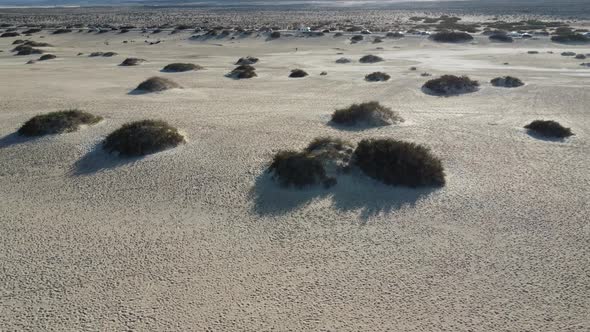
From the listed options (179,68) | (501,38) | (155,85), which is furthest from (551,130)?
(501,38)

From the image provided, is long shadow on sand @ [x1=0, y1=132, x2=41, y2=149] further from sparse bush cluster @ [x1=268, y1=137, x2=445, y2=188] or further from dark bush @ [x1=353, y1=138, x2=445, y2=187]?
dark bush @ [x1=353, y1=138, x2=445, y2=187]

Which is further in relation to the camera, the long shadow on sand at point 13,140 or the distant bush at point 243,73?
the distant bush at point 243,73

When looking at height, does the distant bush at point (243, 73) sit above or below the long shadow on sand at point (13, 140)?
below

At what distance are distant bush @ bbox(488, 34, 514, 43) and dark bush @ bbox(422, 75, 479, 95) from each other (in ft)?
104

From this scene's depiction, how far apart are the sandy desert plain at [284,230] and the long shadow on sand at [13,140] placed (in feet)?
0.25

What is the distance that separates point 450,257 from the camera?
9164mm

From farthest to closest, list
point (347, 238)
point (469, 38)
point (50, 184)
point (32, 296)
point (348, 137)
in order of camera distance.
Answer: point (469, 38), point (348, 137), point (50, 184), point (347, 238), point (32, 296)

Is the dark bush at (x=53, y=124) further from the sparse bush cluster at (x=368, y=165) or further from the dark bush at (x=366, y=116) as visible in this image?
the dark bush at (x=366, y=116)

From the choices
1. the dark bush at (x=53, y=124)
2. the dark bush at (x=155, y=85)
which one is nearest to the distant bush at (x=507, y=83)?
the dark bush at (x=155, y=85)

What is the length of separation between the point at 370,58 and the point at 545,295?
111 ft

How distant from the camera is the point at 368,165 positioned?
41.7 feet

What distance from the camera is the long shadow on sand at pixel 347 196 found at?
11.1 meters

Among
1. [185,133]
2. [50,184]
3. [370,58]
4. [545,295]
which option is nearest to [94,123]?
[185,133]

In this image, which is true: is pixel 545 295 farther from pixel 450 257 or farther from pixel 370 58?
pixel 370 58
